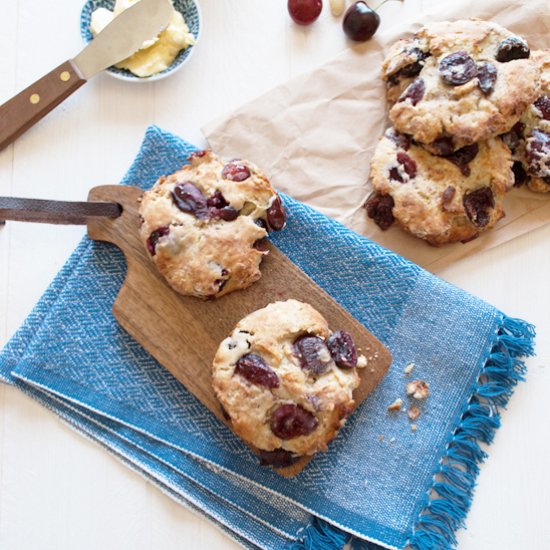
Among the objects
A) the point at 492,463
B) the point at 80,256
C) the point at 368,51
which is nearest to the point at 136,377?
the point at 80,256

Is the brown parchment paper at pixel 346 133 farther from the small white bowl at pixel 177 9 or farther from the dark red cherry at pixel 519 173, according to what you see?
the small white bowl at pixel 177 9

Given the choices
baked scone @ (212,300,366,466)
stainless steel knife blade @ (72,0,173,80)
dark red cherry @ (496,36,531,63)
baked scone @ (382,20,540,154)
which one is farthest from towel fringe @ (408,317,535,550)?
stainless steel knife blade @ (72,0,173,80)

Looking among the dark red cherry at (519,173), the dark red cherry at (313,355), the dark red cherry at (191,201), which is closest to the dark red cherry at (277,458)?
the dark red cherry at (313,355)

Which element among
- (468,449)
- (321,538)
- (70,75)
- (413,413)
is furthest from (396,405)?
(70,75)

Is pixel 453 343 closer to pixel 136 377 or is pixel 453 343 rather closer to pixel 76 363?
pixel 136 377

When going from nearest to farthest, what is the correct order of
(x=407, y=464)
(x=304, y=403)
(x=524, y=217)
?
(x=304, y=403) < (x=407, y=464) < (x=524, y=217)

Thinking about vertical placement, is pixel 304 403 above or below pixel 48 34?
below
